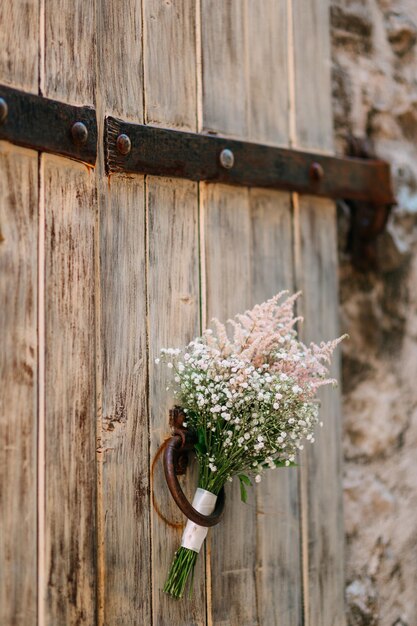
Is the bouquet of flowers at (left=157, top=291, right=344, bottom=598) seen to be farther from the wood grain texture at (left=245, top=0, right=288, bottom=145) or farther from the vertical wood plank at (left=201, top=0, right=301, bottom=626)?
the wood grain texture at (left=245, top=0, right=288, bottom=145)

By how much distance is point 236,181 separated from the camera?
1.82 metres

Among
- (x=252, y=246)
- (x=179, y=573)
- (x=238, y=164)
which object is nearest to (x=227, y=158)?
(x=238, y=164)

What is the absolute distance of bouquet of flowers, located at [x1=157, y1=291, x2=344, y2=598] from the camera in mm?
1564

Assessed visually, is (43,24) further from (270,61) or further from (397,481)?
(397,481)

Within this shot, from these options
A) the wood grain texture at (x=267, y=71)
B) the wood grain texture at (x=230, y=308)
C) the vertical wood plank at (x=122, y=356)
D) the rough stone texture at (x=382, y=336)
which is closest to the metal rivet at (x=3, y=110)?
the vertical wood plank at (x=122, y=356)

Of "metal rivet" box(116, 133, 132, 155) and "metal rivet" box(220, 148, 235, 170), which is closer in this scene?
"metal rivet" box(116, 133, 132, 155)

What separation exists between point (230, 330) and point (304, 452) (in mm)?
319

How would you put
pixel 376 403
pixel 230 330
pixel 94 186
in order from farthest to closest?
pixel 376 403 → pixel 230 330 → pixel 94 186

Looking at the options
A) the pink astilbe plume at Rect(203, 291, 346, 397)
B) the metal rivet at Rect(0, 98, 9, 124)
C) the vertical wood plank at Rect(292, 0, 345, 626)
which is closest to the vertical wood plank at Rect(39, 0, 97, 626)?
the metal rivet at Rect(0, 98, 9, 124)

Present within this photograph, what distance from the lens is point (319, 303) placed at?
6.46 feet

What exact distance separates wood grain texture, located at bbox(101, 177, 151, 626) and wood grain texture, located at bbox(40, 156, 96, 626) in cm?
3

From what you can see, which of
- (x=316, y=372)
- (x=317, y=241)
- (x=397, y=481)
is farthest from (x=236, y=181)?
(x=397, y=481)

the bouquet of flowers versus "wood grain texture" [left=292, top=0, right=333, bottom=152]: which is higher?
"wood grain texture" [left=292, top=0, right=333, bottom=152]

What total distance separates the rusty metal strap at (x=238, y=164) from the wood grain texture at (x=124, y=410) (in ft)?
0.20
